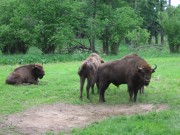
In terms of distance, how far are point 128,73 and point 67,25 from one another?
23539mm

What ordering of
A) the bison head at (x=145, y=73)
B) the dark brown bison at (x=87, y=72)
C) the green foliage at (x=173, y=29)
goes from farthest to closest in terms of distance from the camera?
the green foliage at (x=173, y=29)
the dark brown bison at (x=87, y=72)
the bison head at (x=145, y=73)

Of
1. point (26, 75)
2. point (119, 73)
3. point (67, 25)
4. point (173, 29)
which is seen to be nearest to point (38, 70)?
point (26, 75)

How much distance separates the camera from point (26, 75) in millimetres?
19047

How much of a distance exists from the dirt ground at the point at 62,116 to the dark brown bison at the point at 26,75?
17.6ft

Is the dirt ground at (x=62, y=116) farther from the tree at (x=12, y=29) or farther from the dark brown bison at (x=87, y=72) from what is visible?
the tree at (x=12, y=29)

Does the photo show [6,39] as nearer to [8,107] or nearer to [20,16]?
[20,16]

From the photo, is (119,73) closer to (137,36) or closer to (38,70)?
(38,70)

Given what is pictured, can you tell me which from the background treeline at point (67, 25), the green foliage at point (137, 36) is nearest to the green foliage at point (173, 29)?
the background treeline at point (67, 25)

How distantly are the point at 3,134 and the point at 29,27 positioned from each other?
94.5ft

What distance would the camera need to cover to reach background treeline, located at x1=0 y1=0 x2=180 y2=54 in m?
36.7

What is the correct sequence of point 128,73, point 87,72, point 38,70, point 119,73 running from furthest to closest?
point 38,70
point 87,72
point 119,73
point 128,73

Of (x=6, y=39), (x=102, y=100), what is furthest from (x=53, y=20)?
(x=102, y=100)

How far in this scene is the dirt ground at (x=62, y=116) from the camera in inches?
416

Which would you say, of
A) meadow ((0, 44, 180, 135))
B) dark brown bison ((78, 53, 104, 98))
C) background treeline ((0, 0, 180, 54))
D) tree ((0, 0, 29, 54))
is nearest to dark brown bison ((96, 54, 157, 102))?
dark brown bison ((78, 53, 104, 98))
